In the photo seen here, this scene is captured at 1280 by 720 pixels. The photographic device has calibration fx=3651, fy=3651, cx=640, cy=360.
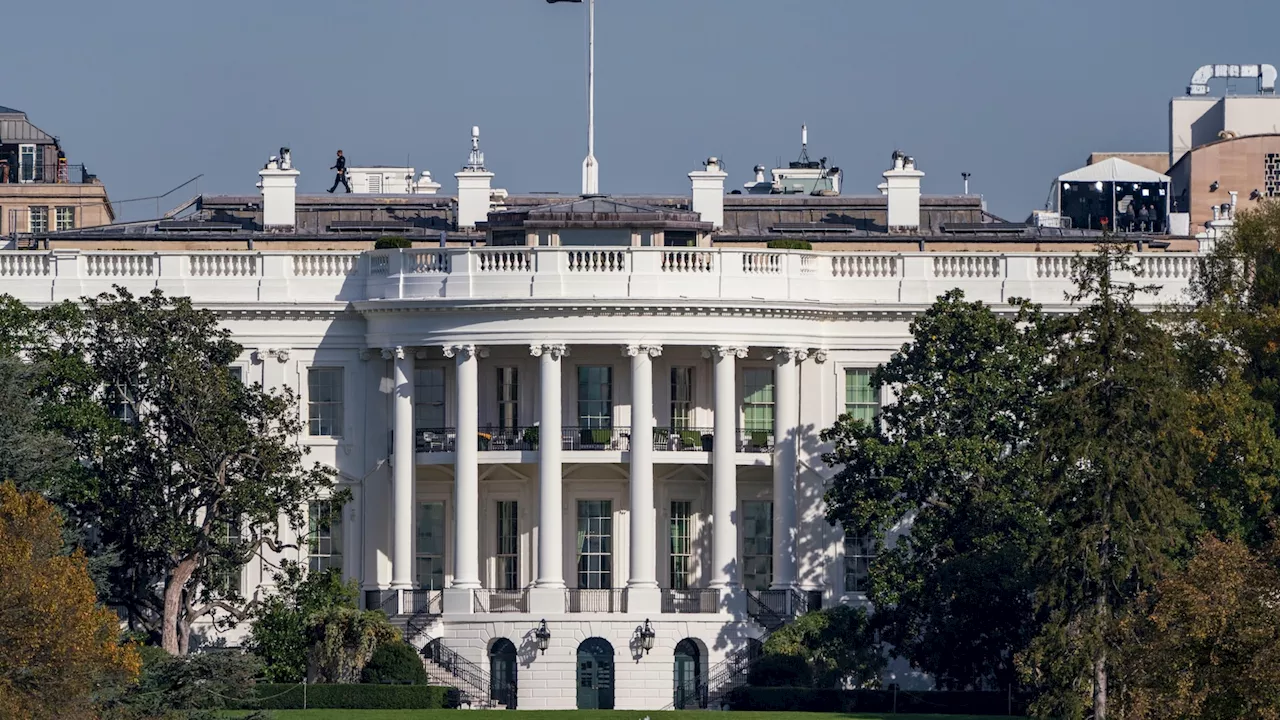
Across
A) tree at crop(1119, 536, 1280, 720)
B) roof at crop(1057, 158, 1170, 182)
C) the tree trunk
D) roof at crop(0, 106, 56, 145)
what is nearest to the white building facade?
the tree trunk

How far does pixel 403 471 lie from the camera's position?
9638 centimetres

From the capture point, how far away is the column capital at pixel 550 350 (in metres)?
94.8

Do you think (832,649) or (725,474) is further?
(725,474)

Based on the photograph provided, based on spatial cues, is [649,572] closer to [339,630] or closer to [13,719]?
[339,630]

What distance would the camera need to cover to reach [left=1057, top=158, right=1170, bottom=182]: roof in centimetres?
12612

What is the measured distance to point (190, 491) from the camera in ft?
296

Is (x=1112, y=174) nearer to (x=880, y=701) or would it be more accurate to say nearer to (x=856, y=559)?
(x=856, y=559)

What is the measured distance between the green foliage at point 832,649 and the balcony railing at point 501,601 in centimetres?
717

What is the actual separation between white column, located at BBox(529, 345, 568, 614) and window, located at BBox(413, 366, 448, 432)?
4.11m

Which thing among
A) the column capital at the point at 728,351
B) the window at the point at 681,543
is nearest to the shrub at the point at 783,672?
the window at the point at 681,543

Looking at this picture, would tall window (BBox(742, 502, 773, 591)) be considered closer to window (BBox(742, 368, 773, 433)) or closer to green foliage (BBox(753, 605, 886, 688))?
window (BBox(742, 368, 773, 433))

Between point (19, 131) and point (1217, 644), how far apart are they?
78.1m

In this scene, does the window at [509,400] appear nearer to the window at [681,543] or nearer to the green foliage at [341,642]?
the window at [681,543]

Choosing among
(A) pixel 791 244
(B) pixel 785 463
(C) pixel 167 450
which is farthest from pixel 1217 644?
(A) pixel 791 244
